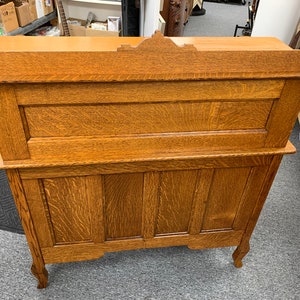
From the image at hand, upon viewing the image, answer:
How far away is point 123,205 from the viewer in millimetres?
1213

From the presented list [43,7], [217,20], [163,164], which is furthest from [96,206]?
[217,20]

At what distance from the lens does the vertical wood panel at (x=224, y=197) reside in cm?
117

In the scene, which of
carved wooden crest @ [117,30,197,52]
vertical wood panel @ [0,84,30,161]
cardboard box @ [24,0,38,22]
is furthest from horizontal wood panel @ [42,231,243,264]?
cardboard box @ [24,0,38,22]

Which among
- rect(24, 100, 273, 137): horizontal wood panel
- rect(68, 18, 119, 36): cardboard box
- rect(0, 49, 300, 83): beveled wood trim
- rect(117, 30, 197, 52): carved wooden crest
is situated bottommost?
rect(68, 18, 119, 36): cardboard box

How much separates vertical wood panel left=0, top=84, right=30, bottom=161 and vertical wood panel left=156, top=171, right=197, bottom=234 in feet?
1.55

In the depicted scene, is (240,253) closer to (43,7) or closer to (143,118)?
(143,118)

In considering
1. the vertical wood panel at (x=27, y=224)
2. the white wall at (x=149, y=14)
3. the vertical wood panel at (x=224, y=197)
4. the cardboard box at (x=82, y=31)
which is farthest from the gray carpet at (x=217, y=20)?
the vertical wood panel at (x=27, y=224)

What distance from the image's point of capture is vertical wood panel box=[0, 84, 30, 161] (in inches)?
33.5

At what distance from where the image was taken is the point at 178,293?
4.78 feet

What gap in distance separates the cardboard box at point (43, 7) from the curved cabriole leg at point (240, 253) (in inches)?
82.3

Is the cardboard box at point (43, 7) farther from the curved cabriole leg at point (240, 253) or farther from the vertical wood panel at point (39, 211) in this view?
the curved cabriole leg at point (240, 253)

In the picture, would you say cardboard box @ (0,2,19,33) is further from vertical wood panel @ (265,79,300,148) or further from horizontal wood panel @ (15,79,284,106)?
vertical wood panel @ (265,79,300,148)

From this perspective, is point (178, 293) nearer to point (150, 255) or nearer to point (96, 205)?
point (150, 255)

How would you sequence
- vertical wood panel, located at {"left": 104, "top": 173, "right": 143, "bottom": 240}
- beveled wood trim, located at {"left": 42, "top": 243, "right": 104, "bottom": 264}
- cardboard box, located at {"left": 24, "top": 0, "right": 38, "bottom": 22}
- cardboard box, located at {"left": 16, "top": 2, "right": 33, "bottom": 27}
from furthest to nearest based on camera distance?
1. cardboard box, located at {"left": 24, "top": 0, "right": 38, "bottom": 22}
2. cardboard box, located at {"left": 16, "top": 2, "right": 33, "bottom": 27}
3. beveled wood trim, located at {"left": 42, "top": 243, "right": 104, "bottom": 264}
4. vertical wood panel, located at {"left": 104, "top": 173, "right": 143, "bottom": 240}
